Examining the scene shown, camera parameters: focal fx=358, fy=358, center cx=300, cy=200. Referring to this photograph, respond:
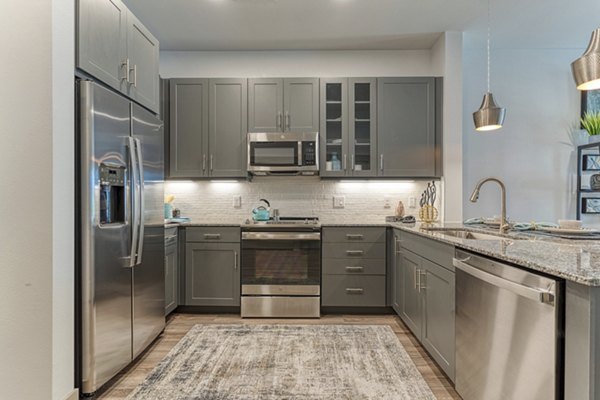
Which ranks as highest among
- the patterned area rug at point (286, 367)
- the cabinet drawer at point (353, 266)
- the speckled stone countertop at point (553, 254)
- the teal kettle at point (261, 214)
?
the teal kettle at point (261, 214)

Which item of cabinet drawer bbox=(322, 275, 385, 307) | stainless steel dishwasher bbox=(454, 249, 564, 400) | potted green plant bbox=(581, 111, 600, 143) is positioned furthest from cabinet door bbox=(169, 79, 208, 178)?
potted green plant bbox=(581, 111, 600, 143)

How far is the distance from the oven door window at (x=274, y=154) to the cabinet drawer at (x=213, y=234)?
0.76 m

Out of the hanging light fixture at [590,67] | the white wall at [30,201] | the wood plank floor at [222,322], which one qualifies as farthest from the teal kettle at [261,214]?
the hanging light fixture at [590,67]

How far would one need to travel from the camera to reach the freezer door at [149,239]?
7.91 ft

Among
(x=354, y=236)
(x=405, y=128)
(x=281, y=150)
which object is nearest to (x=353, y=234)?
(x=354, y=236)

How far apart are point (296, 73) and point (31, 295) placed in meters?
3.30

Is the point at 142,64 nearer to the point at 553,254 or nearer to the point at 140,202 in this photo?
the point at 140,202

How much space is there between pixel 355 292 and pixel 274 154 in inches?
64.7

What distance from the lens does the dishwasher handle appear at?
4.04ft

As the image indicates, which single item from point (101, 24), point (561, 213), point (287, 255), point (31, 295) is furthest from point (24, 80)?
point (561, 213)

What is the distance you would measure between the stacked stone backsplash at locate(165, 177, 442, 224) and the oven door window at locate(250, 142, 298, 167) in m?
0.39

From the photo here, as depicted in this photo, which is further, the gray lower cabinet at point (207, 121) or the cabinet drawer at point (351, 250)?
the gray lower cabinet at point (207, 121)

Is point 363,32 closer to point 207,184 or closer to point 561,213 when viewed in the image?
point 207,184

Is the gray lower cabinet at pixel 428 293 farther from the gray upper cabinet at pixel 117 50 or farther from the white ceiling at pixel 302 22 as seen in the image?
the gray upper cabinet at pixel 117 50
